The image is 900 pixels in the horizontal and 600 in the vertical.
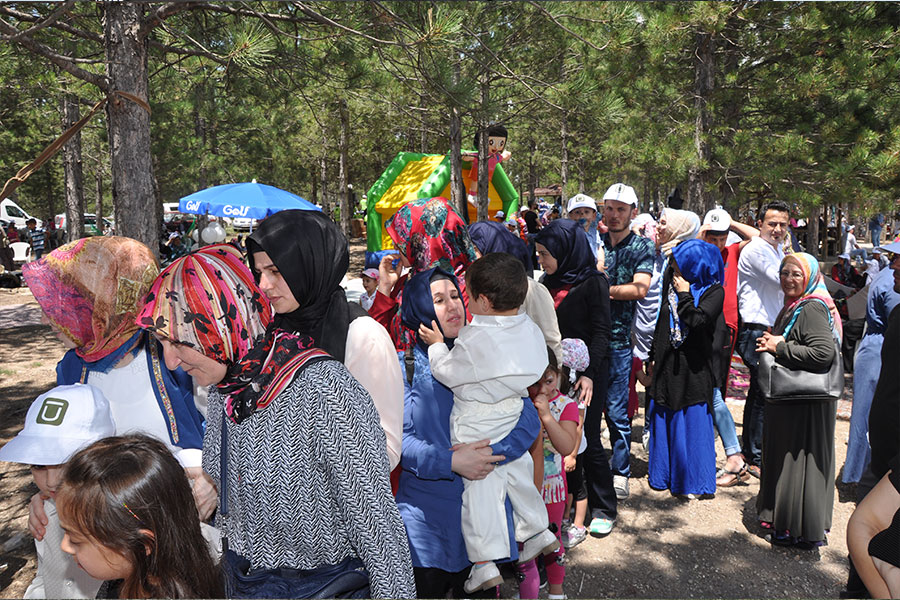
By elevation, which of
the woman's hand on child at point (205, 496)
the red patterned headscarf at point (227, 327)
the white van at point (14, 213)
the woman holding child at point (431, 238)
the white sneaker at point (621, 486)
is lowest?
the white sneaker at point (621, 486)

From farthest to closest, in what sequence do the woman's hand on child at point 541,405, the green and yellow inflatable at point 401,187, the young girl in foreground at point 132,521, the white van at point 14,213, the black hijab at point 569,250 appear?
the white van at point 14,213, the green and yellow inflatable at point 401,187, the black hijab at point 569,250, the woman's hand on child at point 541,405, the young girl in foreground at point 132,521

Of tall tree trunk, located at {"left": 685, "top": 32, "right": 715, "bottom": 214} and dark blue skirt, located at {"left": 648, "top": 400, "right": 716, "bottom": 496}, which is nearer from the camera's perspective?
dark blue skirt, located at {"left": 648, "top": 400, "right": 716, "bottom": 496}

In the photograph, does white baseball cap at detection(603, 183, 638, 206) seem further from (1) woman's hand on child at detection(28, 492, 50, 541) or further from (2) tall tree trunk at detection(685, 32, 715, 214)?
(2) tall tree trunk at detection(685, 32, 715, 214)

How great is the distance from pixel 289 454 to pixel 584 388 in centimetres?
242

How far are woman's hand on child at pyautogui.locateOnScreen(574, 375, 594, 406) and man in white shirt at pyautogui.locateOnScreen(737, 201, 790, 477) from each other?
1934 millimetres

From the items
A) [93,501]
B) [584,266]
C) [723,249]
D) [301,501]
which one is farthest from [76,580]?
[723,249]

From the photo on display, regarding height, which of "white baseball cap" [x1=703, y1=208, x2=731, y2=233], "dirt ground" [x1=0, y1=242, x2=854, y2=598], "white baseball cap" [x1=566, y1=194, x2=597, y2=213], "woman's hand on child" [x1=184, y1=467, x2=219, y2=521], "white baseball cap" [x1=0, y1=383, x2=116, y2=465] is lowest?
"dirt ground" [x1=0, y1=242, x2=854, y2=598]

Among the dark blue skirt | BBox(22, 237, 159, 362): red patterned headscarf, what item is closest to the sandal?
the dark blue skirt

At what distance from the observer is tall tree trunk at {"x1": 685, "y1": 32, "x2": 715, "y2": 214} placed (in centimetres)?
942

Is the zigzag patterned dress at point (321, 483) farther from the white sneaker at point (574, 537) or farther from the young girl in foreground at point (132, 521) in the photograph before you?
the white sneaker at point (574, 537)

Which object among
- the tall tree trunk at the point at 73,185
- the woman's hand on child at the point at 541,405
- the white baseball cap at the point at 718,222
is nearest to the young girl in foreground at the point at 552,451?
the woman's hand on child at the point at 541,405

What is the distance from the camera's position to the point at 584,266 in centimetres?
393

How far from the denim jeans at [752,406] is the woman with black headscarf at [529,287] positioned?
2.25 meters

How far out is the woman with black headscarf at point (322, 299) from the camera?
69.8 inches
